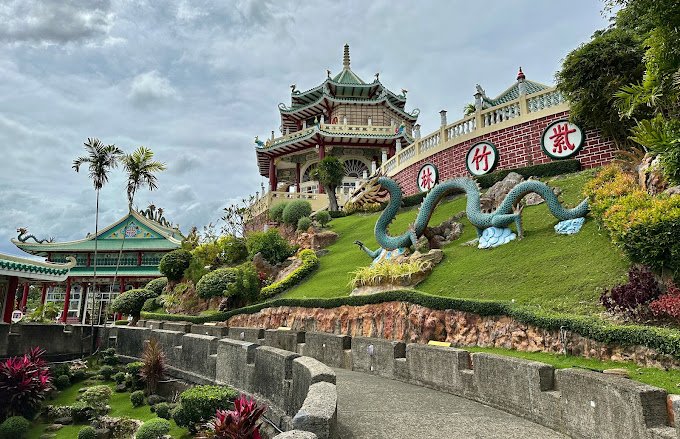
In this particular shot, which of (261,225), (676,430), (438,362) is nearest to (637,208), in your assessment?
(438,362)

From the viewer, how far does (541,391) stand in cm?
550

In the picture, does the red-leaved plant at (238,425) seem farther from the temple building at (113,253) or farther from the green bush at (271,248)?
the temple building at (113,253)

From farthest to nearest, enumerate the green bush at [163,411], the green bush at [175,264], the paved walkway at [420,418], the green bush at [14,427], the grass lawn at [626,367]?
1. the green bush at [175,264]
2. the green bush at [163,411]
3. the green bush at [14,427]
4. the grass lawn at [626,367]
5. the paved walkway at [420,418]

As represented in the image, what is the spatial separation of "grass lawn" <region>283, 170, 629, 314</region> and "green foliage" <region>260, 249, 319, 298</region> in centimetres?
106

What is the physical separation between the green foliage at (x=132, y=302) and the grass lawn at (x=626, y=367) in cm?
2514

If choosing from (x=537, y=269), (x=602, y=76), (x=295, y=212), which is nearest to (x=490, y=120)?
(x=602, y=76)

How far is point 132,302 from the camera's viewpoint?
2773cm

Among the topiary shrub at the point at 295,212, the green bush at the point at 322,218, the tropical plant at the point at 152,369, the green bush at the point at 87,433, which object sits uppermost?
the topiary shrub at the point at 295,212

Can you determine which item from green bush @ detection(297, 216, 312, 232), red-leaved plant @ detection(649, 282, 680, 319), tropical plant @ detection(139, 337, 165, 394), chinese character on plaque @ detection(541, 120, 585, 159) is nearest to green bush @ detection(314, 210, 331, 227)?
green bush @ detection(297, 216, 312, 232)

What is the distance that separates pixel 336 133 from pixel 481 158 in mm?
19299

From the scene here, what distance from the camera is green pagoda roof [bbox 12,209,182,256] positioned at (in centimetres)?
3816

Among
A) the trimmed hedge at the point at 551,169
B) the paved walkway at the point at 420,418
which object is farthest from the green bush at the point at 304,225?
the paved walkway at the point at 420,418

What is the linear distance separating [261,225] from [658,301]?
30553mm

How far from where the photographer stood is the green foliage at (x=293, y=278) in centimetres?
2009
